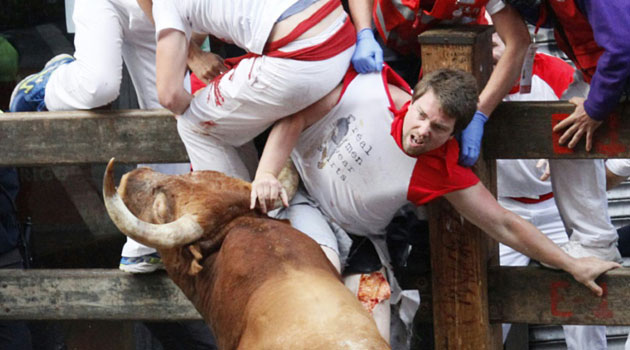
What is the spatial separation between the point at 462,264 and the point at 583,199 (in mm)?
531

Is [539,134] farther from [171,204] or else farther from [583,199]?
[171,204]

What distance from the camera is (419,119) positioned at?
3.52 meters

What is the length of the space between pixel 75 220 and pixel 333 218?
255cm

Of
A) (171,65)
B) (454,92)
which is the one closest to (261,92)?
(171,65)

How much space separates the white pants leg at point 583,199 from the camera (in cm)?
406

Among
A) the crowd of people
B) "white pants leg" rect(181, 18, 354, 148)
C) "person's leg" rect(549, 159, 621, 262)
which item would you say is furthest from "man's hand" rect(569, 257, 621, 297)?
"white pants leg" rect(181, 18, 354, 148)

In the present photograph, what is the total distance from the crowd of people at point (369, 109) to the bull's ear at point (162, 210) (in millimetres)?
371

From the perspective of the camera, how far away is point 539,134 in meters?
3.87

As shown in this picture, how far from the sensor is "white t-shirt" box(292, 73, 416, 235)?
3.74 meters

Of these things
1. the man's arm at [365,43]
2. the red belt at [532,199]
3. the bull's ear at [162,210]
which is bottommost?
the red belt at [532,199]

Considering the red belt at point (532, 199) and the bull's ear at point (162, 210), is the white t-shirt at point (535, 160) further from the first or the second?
the bull's ear at point (162, 210)

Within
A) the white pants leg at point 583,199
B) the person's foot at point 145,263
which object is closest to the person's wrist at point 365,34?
the white pants leg at point 583,199

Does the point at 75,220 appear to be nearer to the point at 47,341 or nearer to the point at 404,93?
the point at 47,341

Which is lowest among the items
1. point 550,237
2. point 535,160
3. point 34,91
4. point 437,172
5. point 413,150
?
point 550,237
